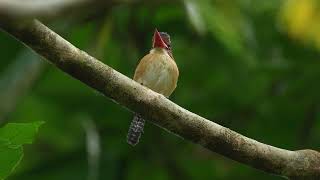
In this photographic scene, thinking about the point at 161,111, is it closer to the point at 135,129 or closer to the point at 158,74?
the point at 135,129

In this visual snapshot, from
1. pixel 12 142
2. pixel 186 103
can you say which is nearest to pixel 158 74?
pixel 186 103

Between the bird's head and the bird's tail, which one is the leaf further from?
the bird's head

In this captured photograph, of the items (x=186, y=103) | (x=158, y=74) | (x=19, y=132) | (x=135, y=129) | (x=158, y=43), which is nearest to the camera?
(x=19, y=132)

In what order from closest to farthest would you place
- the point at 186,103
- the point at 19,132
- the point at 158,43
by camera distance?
the point at 19,132
the point at 158,43
the point at 186,103

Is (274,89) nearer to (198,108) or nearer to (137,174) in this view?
(198,108)

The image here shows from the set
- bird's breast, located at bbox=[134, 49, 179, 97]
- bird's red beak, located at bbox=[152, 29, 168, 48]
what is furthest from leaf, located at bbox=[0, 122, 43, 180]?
bird's red beak, located at bbox=[152, 29, 168, 48]

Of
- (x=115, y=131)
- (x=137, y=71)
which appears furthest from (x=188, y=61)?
(x=137, y=71)

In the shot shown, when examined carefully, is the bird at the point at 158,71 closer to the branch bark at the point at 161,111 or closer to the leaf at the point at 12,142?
the branch bark at the point at 161,111
